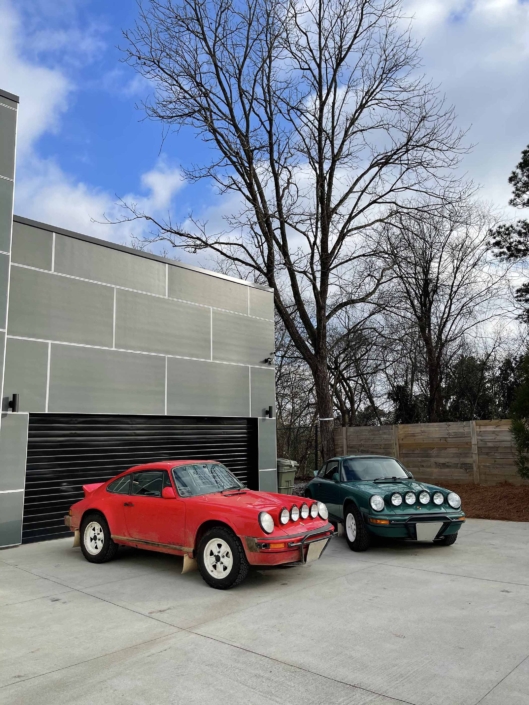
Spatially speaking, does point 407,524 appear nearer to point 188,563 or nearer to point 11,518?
point 188,563

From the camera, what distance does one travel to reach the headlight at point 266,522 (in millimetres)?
6145

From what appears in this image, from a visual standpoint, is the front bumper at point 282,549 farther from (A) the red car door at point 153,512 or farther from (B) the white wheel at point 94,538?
(B) the white wheel at point 94,538

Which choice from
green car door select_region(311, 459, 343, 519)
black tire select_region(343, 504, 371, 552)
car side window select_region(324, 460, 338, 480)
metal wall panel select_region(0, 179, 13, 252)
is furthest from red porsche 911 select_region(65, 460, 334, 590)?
metal wall panel select_region(0, 179, 13, 252)

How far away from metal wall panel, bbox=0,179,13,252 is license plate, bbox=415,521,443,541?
25.4 feet

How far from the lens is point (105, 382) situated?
10727mm

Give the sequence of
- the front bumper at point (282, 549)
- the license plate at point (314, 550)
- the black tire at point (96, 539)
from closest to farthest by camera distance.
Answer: the front bumper at point (282, 549), the license plate at point (314, 550), the black tire at point (96, 539)

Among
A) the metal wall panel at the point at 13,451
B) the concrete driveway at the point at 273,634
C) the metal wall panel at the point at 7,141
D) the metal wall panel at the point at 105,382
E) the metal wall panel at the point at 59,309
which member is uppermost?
the metal wall panel at the point at 7,141

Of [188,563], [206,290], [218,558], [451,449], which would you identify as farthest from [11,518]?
[451,449]

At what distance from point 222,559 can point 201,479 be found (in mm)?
1333

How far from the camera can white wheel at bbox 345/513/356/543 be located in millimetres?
8541

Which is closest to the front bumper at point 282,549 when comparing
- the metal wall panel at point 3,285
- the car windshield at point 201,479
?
the car windshield at point 201,479

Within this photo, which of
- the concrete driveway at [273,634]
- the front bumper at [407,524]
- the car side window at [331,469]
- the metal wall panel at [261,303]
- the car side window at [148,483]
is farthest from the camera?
the metal wall panel at [261,303]

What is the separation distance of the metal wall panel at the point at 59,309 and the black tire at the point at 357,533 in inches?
222

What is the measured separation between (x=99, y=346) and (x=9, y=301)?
1.86 metres
